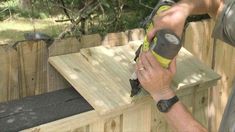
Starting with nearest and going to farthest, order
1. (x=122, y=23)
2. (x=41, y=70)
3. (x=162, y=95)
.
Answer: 1. (x=162, y=95)
2. (x=41, y=70)
3. (x=122, y=23)

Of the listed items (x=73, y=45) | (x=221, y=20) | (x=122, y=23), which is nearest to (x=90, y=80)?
(x=73, y=45)

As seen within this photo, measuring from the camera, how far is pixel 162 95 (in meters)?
2.06

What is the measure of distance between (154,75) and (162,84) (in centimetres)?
8

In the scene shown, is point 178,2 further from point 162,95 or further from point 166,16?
point 162,95

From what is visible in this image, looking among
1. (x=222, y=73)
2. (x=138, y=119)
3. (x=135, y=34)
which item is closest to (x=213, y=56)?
(x=222, y=73)

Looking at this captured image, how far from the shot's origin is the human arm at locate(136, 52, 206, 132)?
6.45 feet

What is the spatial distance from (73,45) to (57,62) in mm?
189

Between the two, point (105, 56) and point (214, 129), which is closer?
point (105, 56)

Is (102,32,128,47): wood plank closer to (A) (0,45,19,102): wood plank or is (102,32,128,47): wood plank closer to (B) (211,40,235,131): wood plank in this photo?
(A) (0,45,19,102): wood plank

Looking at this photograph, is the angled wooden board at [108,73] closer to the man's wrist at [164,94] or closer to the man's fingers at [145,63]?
the man's wrist at [164,94]

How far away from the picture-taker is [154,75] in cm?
197

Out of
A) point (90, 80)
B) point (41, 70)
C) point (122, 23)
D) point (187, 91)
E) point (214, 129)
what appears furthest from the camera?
point (122, 23)

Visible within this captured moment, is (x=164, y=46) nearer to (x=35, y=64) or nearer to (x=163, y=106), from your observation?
(x=163, y=106)

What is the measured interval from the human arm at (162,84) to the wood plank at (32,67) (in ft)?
1.91
